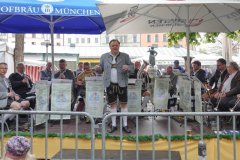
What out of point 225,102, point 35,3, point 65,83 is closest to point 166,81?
point 225,102

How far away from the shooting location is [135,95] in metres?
8.64

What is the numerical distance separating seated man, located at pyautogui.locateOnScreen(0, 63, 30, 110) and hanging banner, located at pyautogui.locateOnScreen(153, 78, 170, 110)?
280cm

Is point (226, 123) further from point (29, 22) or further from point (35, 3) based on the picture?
point (29, 22)

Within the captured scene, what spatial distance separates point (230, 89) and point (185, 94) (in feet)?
3.16

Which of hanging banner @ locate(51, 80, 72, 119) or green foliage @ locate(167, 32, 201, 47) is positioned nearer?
hanging banner @ locate(51, 80, 72, 119)

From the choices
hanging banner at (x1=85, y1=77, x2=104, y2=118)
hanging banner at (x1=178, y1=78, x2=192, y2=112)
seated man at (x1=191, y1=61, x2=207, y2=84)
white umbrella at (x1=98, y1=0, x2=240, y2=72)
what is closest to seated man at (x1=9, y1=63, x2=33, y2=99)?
hanging banner at (x1=85, y1=77, x2=104, y2=118)

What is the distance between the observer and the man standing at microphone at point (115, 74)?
7934 mm

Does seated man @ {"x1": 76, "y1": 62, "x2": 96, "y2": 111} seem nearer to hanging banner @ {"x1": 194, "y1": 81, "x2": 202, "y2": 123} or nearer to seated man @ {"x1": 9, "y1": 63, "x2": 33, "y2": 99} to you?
seated man @ {"x1": 9, "y1": 63, "x2": 33, "y2": 99}

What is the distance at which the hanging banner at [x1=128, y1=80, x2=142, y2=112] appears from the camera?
8617 mm

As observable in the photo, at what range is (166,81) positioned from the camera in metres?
9.02

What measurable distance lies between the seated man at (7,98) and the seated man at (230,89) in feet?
13.3

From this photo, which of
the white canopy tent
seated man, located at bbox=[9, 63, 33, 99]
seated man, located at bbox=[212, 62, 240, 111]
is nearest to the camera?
seated man, located at bbox=[212, 62, 240, 111]

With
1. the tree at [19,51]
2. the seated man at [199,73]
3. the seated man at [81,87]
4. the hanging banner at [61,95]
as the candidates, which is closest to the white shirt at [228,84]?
the seated man at [199,73]

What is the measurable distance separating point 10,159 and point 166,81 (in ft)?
19.3
